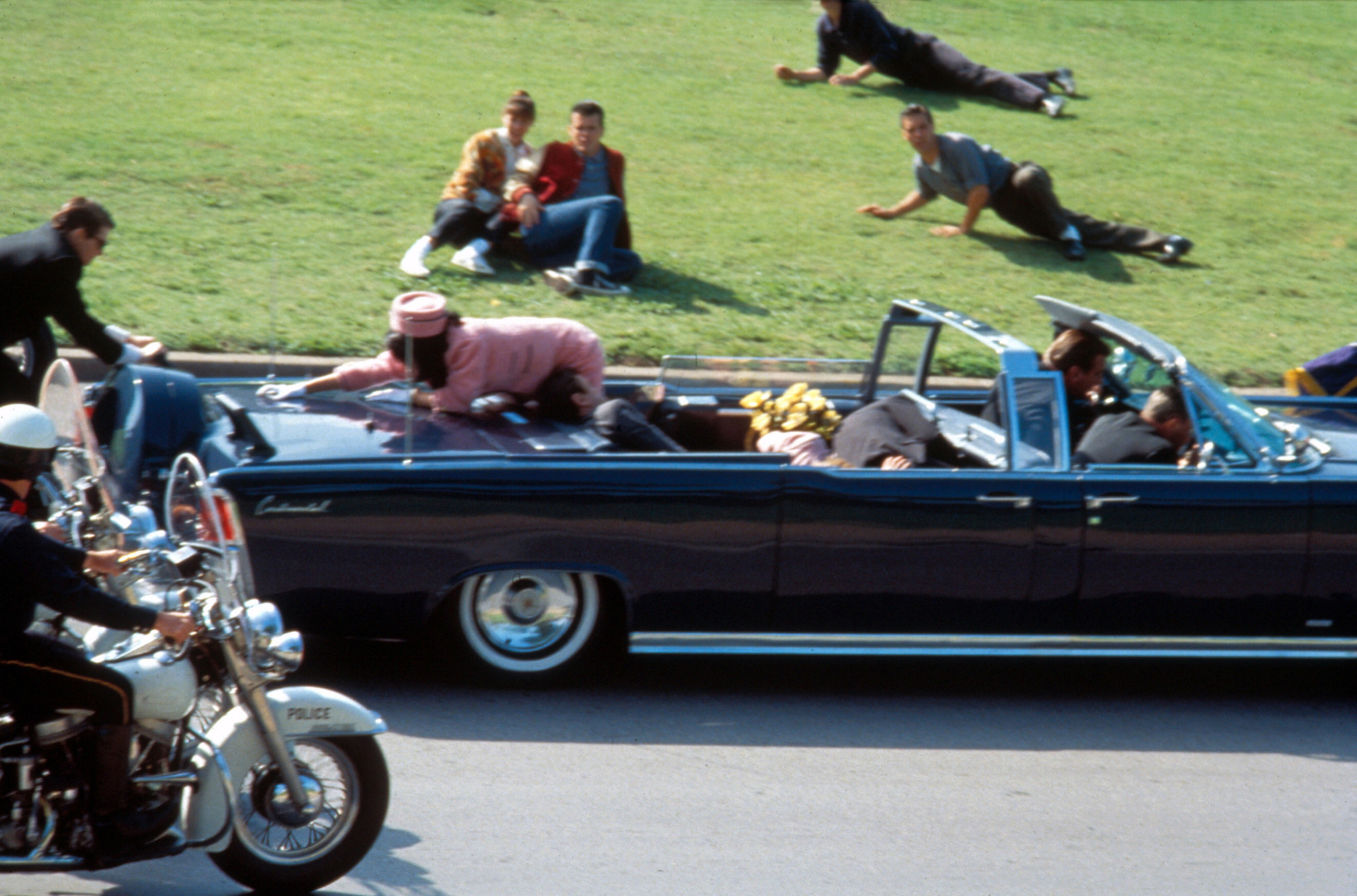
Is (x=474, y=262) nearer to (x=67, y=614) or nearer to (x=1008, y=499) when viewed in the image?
(x=1008, y=499)

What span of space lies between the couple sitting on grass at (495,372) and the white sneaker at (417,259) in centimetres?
438

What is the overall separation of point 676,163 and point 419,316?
820 centimetres

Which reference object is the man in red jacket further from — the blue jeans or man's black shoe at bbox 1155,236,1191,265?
man's black shoe at bbox 1155,236,1191,265

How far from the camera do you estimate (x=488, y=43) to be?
16.8 meters

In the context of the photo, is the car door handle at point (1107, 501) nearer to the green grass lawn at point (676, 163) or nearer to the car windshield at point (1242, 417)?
the car windshield at point (1242, 417)

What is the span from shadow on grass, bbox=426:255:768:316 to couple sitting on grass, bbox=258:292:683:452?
4.35 meters

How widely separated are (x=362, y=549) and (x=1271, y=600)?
3.34 meters

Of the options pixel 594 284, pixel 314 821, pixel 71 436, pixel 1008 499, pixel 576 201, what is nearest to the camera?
pixel 314 821

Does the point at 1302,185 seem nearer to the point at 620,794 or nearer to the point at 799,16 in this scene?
the point at 799,16

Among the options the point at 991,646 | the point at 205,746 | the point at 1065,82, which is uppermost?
the point at 1065,82

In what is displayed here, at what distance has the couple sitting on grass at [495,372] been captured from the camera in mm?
6172

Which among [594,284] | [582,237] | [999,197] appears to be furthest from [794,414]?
[999,197]

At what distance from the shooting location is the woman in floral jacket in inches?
420

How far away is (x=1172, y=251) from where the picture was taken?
13.0m
